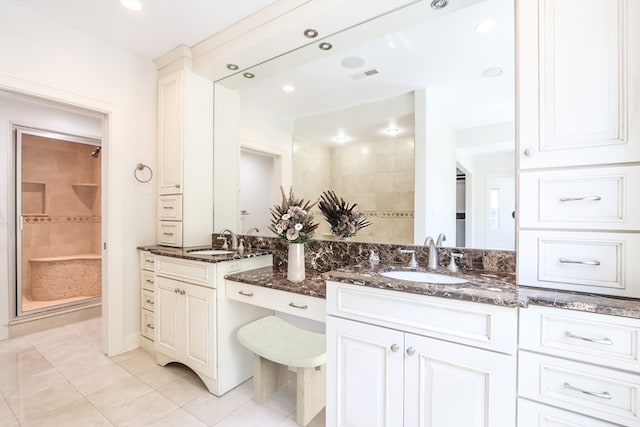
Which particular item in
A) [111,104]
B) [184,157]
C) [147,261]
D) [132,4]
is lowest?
[147,261]

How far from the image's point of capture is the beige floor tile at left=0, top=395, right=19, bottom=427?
1.70 metres

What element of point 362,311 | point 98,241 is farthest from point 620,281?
point 98,241

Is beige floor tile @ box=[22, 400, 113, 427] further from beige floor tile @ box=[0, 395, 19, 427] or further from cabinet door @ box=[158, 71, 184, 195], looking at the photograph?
cabinet door @ box=[158, 71, 184, 195]

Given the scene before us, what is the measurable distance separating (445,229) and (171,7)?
7.79 ft

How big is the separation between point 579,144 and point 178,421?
8.04ft

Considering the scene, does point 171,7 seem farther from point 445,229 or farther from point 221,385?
point 221,385

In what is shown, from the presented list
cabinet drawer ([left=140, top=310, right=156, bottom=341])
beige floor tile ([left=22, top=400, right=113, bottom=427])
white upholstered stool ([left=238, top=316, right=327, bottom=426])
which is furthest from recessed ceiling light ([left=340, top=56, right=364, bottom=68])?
beige floor tile ([left=22, top=400, right=113, bottom=427])

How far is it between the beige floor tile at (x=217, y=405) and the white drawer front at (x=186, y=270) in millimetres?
744

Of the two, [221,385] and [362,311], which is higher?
[362,311]

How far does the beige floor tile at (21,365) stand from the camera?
222 cm

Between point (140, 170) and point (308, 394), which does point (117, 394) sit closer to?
point (308, 394)

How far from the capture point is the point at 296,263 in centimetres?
191

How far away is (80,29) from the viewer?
2.36m

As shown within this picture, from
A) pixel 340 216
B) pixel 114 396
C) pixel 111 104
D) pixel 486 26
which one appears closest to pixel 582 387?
pixel 340 216
